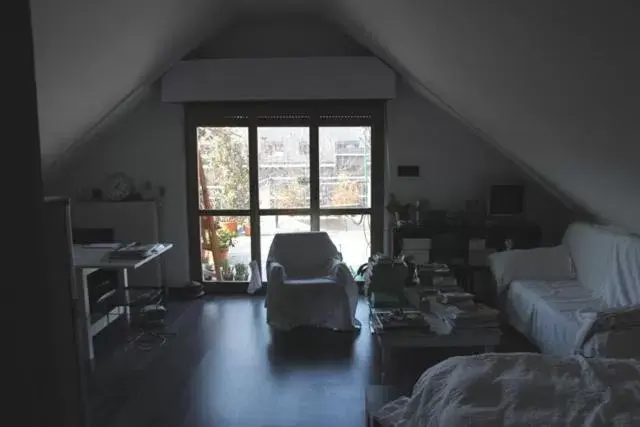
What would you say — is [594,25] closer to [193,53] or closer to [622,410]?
[622,410]

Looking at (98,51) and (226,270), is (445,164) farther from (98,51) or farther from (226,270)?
(98,51)

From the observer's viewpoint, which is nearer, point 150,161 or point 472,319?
point 472,319

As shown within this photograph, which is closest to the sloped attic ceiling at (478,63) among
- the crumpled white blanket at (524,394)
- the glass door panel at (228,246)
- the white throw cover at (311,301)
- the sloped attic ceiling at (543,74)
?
the sloped attic ceiling at (543,74)

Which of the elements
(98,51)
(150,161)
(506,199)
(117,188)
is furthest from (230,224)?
(506,199)

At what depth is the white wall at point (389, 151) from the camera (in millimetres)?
5660

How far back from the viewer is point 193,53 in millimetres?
5676

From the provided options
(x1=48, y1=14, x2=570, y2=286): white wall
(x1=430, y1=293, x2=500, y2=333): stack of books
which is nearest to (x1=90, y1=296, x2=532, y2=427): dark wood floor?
(x1=430, y1=293, x2=500, y2=333): stack of books

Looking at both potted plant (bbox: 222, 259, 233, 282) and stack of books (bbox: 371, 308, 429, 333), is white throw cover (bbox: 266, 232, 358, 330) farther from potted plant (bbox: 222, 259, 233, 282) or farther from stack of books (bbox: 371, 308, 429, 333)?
potted plant (bbox: 222, 259, 233, 282)

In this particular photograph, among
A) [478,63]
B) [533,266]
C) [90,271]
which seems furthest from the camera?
[533,266]

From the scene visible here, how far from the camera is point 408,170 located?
5730mm

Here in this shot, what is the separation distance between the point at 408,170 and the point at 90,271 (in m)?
3.41

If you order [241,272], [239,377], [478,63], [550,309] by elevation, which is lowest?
[239,377]

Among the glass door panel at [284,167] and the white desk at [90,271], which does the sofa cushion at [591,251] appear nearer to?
the glass door panel at [284,167]

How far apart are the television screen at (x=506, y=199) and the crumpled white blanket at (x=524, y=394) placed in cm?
321
